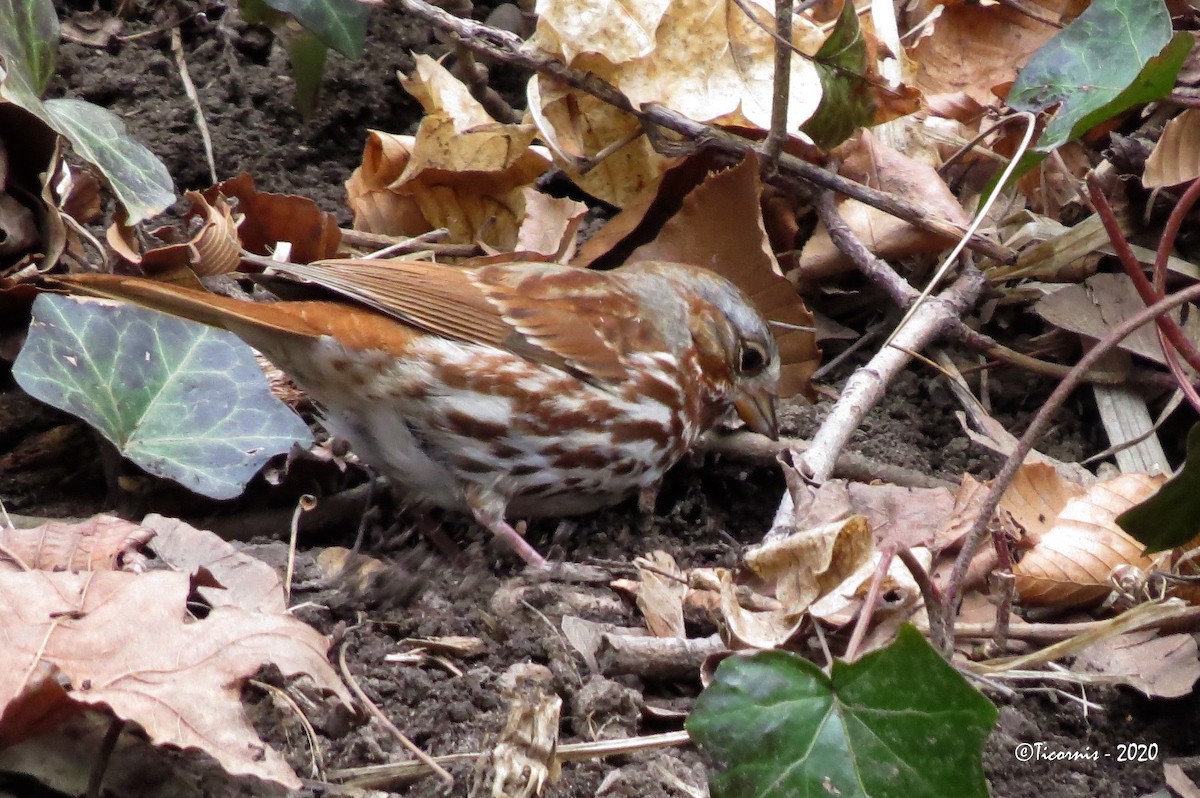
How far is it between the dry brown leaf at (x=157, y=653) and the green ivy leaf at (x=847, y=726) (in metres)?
0.64

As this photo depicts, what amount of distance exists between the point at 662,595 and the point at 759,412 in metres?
0.91

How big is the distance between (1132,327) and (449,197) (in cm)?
219

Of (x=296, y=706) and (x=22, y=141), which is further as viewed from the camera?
(x=22, y=141)

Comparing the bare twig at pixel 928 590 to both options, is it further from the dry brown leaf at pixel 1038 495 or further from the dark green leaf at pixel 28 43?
the dark green leaf at pixel 28 43

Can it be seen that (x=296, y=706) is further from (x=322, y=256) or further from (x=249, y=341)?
(x=322, y=256)

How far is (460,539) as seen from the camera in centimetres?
319

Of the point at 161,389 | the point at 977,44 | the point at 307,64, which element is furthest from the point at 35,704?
the point at 977,44

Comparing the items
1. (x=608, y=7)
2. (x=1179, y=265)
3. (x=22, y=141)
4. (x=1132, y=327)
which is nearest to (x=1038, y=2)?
(x=1179, y=265)

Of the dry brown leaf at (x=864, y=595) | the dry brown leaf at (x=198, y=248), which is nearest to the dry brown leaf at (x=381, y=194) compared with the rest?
the dry brown leaf at (x=198, y=248)

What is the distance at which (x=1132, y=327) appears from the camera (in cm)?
222

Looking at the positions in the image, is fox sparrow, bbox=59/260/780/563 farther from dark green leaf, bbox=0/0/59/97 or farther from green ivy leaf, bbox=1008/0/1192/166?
green ivy leaf, bbox=1008/0/1192/166

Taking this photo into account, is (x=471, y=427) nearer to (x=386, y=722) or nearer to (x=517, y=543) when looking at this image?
(x=517, y=543)

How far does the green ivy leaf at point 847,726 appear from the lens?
175cm

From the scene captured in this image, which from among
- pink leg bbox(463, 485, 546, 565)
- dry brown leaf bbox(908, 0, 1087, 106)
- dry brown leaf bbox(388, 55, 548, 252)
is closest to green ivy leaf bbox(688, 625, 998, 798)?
pink leg bbox(463, 485, 546, 565)
